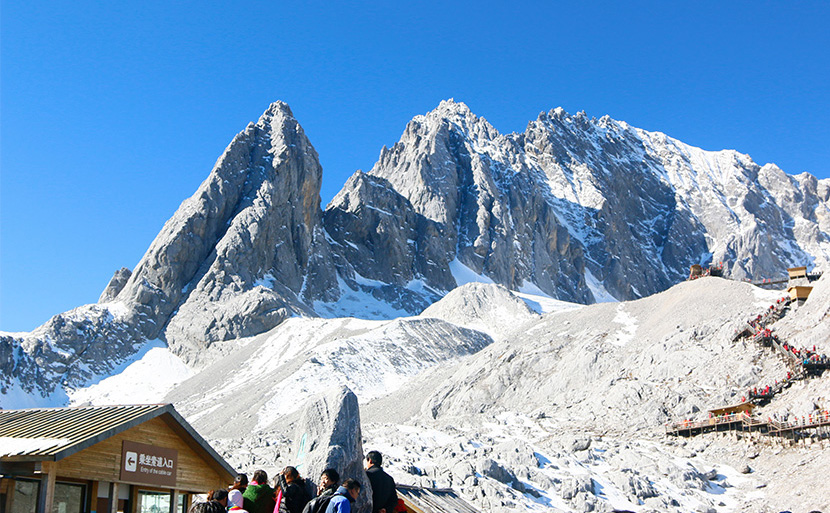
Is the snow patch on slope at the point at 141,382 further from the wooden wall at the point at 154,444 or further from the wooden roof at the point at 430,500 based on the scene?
the wooden wall at the point at 154,444

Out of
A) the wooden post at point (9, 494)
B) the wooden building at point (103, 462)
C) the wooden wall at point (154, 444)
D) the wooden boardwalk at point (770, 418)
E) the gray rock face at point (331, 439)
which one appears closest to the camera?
the gray rock face at point (331, 439)

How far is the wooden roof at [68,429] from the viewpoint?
1313cm

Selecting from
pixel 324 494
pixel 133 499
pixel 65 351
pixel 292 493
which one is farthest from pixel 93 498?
pixel 65 351

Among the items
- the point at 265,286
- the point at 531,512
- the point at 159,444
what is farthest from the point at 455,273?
the point at 159,444

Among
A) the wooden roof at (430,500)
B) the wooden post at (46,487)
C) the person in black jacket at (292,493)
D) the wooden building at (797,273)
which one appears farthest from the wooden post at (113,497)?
the wooden building at (797,273)

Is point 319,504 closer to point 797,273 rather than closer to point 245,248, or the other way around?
point 797,273

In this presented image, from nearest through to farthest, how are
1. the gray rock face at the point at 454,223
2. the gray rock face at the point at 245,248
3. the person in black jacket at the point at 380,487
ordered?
the person in black jacket at the point at 380,487 → the gray rock face at the point at 245,248 → the gray rock face at the point at 454,223

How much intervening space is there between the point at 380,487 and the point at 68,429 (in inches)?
254

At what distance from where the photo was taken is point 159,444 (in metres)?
15.5

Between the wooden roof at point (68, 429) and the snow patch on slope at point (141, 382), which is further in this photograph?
the snow patch on slope at point (141, 382)

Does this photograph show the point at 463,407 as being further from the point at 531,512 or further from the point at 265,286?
the point at 265,286

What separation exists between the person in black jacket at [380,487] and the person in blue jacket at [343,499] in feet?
5.15

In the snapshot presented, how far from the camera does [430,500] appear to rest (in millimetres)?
19438

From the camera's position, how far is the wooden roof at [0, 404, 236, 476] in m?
13.1
